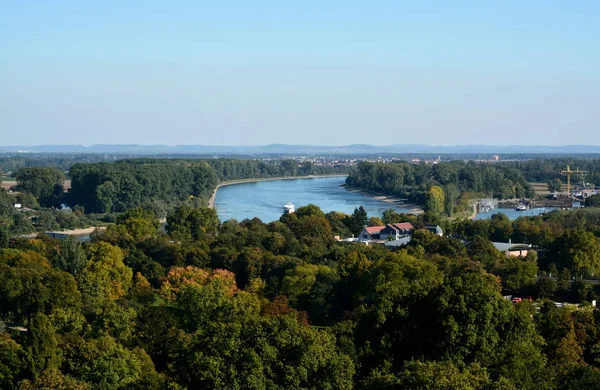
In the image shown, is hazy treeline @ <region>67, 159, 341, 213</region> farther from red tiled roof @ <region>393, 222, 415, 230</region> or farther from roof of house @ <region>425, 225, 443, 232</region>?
roof of house @ <region>425, 225, 443, 232</region>

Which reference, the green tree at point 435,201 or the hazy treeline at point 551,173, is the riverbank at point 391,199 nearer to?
the green tree at point 435,201

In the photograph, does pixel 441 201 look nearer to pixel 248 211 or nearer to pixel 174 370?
pixel 248 211

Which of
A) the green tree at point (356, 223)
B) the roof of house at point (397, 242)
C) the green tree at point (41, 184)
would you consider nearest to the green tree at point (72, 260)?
the roof of house at point (397, 242)

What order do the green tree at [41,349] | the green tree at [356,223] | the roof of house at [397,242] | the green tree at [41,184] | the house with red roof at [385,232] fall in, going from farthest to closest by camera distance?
the green tree at [41,184] < the green tree at [356,223] < the house with red roof at [385,232] < the roof of house at [397,242] < the green tree at [41,349]

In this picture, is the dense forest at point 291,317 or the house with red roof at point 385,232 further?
the house with red roof at point 385,232

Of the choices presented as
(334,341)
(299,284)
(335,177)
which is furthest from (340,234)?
(335,177)

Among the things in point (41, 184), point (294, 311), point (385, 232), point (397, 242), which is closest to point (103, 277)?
point (294, 311)

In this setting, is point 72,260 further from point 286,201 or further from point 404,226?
point 286,201
